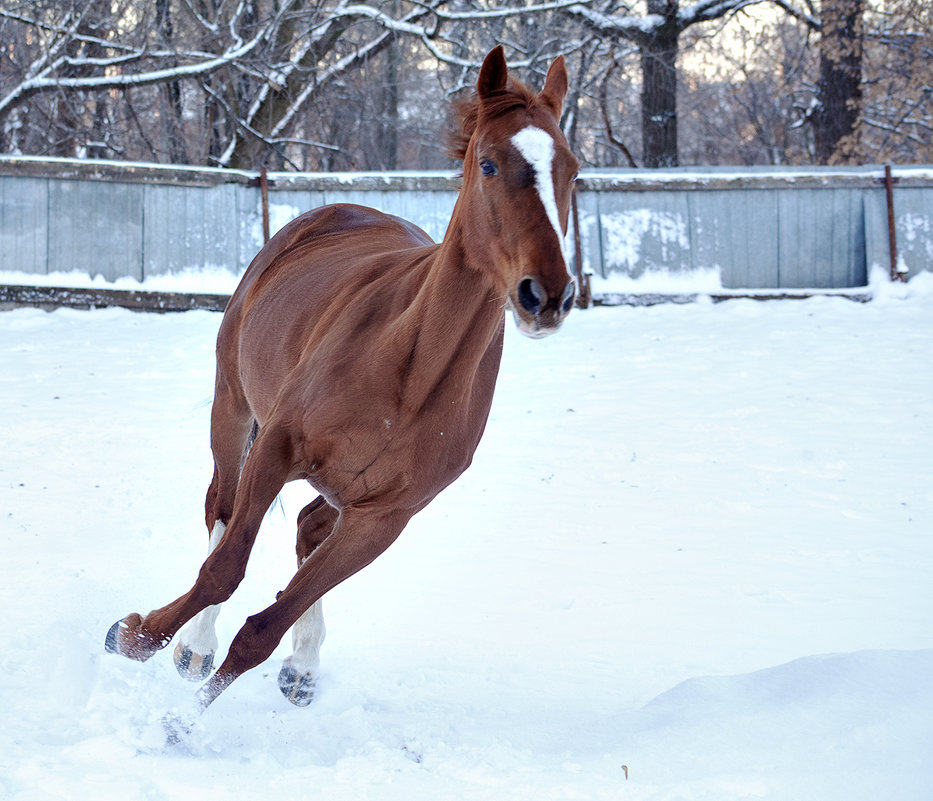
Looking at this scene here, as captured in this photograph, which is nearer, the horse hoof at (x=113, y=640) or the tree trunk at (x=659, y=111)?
the horse hoof at (x=113, y=640)

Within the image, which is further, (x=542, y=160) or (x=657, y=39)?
(x=657, y=39)

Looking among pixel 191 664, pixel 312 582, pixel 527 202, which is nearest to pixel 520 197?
pixel 527 202

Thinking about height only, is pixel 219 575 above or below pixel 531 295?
below

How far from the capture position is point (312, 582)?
3.05 meters

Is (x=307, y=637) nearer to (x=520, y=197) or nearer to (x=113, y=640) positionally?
(x=113, y=640)

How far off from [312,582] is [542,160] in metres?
1.44

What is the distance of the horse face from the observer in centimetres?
242

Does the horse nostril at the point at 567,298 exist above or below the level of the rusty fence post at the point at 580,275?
below

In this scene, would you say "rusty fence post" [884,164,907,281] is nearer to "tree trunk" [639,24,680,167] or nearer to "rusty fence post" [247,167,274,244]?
"tree trunk" [639,24,680,167]

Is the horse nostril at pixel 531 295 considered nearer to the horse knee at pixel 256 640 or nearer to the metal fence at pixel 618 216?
the horse knee at pixel 256 640

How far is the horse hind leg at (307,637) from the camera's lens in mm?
3469

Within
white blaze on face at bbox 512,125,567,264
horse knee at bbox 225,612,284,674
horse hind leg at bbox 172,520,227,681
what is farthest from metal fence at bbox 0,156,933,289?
white blaze on face at bbox 512,125,567,264

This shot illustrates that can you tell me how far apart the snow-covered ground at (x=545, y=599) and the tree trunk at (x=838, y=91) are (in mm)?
8521

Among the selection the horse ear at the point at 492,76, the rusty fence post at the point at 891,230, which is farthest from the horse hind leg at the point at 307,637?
the rusty fence post at the point at 891,230
